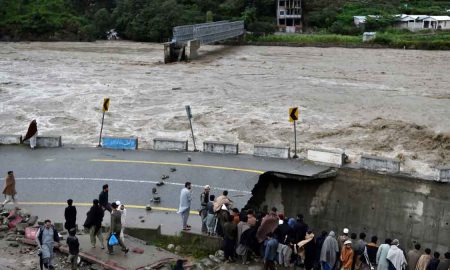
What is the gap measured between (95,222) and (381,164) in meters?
10.3

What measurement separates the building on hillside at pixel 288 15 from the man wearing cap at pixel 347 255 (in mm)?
77014

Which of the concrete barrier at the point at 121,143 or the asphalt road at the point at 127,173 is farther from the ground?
the concrete barrier at the point at 121,143

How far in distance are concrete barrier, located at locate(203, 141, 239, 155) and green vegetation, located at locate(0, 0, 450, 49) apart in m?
54.8

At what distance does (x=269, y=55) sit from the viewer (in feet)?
218

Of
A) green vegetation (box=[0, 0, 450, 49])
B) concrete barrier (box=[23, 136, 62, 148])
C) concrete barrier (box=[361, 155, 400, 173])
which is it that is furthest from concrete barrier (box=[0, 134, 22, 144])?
green vegetation (box=[0, 0, 450, 49])

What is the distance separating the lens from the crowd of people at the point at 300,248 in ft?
42.0

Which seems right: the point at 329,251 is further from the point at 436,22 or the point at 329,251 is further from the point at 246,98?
the point at 436,22

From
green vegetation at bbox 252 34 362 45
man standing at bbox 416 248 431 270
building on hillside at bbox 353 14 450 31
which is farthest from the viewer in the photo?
building on hillside at bbox 353 14 450 31

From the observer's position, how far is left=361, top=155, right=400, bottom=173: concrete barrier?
19312mm

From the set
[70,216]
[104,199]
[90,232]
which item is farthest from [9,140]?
[90,232]

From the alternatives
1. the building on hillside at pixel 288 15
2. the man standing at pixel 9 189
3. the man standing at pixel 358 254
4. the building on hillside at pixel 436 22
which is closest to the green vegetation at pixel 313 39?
the building on hillside at pixel 288 15

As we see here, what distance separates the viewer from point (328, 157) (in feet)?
67.2

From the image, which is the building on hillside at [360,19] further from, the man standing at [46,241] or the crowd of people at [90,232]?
the man standing at [46,241]

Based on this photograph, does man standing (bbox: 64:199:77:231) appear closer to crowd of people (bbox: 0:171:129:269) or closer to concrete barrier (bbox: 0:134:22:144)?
crowd of people (bbox: 0:171:129:269)
